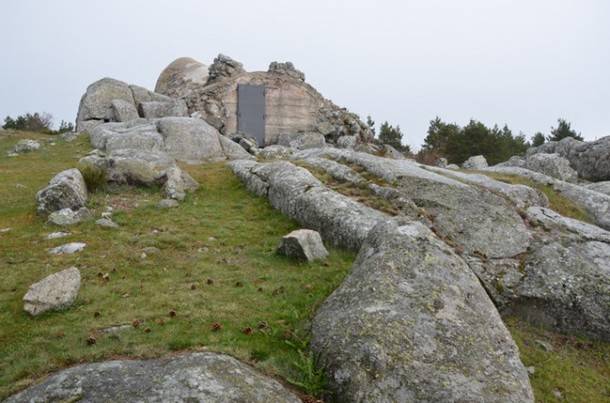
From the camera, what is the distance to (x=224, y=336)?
937cm

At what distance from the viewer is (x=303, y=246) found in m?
14.1

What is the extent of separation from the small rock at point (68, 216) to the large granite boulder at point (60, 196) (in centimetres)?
50

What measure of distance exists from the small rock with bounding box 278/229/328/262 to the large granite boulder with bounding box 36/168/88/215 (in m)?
9.07

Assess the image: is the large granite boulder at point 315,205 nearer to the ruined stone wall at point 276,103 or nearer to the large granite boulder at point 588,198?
the large granite boulder at point 588,198

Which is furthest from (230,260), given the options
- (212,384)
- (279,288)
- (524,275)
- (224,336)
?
(524,275)

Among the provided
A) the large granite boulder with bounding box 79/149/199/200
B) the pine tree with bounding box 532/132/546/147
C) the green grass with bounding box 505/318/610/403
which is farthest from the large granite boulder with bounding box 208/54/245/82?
the pine tree with bounding box 532/132/546/147

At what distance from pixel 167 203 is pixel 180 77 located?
55088mm

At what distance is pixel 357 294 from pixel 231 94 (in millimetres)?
52393

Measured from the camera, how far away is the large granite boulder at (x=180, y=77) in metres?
66.6

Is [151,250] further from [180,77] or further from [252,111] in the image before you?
[180,77]

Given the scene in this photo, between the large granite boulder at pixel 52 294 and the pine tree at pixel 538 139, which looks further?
the pine tree at pixel 538 139

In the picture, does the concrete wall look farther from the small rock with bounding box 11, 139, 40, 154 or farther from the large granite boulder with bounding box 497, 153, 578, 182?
the large granite boulder with bounding box 497, 153, 578, 182

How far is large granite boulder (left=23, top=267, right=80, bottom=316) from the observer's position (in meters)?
10.2

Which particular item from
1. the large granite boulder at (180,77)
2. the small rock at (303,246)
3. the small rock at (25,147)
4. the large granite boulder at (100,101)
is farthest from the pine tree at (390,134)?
the small rock at (303,246)
